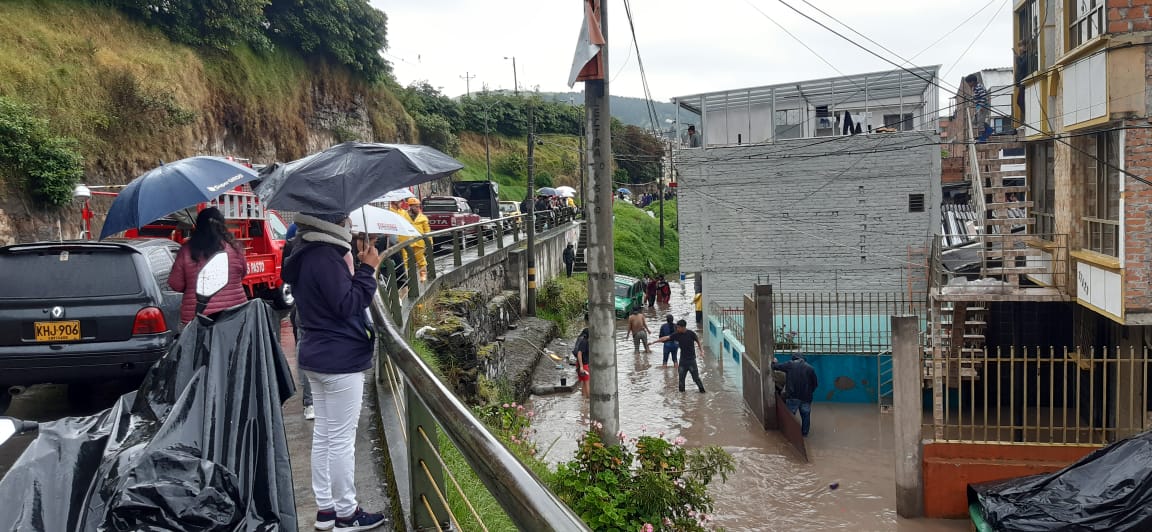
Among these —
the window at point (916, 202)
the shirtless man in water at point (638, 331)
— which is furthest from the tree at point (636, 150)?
the shirtless man in water at point (638, 331)

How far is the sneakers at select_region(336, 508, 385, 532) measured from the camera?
3.74m

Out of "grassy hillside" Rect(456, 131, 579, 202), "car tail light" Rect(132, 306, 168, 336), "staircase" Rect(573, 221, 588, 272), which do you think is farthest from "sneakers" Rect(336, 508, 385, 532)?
"grassy hillside" Rect(456, 131, 579, 202)

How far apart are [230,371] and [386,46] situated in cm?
3602

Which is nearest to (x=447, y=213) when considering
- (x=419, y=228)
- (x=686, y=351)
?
(x=686, y=351)

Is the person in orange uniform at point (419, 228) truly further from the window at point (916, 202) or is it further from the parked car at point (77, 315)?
the window at point (916, 202)

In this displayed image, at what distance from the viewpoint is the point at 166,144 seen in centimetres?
2103

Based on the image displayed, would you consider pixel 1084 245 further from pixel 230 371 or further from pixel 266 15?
pixel 266 15

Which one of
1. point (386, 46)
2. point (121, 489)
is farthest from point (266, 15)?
point (121, 489)

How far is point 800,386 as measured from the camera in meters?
14.5

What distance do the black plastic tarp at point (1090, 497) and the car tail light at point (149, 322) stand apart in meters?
7.58

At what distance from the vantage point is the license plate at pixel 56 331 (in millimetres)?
6133

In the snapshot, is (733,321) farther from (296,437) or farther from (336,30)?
(336,30)

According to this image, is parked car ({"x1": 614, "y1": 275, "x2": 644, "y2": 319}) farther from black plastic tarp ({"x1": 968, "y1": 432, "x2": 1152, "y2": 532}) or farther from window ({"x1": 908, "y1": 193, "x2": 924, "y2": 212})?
black plastic tarp ({"x1": 968, "y1": 432, "x2": 1152, "y2": 532})

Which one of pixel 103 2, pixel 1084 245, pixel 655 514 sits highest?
pixel 103 2
